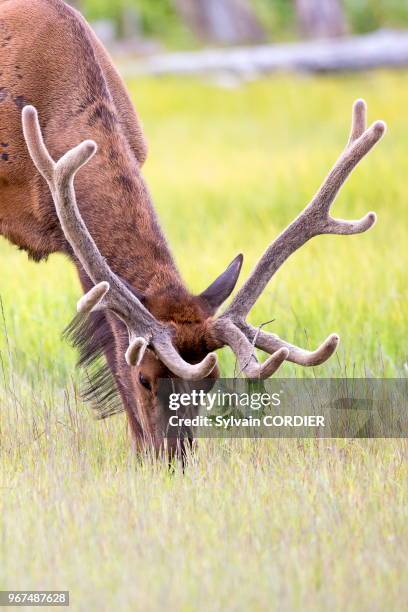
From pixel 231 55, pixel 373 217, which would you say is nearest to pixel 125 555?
pixel 373 217

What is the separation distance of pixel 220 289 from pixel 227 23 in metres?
22.9

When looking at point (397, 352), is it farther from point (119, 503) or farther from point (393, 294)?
point (119, 503)

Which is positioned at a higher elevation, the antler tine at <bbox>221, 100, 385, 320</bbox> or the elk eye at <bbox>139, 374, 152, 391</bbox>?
the antler tine at <bbox>221, 100, 385, 320</bbox>

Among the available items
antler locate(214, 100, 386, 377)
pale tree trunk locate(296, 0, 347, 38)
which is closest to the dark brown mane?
antler locate(214, 100, 386, 377)

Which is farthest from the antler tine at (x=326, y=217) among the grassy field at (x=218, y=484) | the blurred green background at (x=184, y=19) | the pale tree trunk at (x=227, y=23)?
the blurred green background at (x=184, y=19)

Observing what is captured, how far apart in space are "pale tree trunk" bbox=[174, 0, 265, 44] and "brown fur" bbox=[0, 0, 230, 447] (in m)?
21.7

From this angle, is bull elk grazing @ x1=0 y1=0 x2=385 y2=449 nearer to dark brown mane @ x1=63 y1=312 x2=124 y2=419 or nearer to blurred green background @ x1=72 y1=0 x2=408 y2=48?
dark brown mane @ x1=63 y1=312 x2=124 y2=419

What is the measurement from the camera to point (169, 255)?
16.0 feet

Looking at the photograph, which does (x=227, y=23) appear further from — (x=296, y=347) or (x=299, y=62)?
(x=296, y=347)

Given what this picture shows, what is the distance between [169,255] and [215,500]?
1.07 metres

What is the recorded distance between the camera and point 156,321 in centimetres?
437

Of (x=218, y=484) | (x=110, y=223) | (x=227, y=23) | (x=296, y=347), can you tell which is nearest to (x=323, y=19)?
(x=227, y=23)

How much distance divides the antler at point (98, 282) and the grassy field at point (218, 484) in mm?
435

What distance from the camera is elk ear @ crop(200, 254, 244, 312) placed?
4.59 metres
